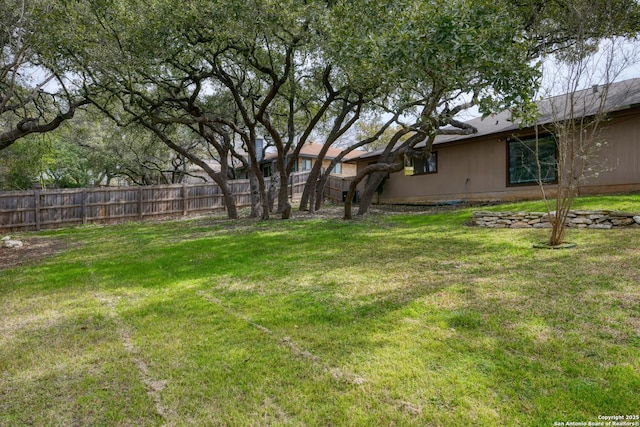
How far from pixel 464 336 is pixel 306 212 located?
1088 centimetres

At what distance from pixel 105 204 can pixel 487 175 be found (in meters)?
14.0

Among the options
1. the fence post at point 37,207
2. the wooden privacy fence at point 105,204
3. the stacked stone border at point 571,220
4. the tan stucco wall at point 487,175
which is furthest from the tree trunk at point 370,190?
the fence post at point 37,207

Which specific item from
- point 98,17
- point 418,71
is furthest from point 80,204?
point 418,71

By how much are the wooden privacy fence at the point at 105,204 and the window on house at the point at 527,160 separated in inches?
441

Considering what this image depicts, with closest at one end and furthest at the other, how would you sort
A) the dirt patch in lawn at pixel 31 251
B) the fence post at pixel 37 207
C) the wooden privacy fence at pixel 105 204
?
the dirt patch in lawn at pixel 31 251, the wooden privacy fence at pixel 105 204, the fence post at pixel 37 207

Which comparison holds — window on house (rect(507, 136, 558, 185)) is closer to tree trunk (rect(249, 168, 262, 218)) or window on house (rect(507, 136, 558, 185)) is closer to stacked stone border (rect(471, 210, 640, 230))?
stacked stone border (rect(471, 210, 640, 230))

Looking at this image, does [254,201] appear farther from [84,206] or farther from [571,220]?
[571,220]

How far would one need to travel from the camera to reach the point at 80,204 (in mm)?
13984

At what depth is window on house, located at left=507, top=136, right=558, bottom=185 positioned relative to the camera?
37.6ft

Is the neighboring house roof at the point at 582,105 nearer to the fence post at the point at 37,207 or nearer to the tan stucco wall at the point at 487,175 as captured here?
the tan stucco wall at the point at 487,175

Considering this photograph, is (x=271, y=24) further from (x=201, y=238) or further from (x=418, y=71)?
(x=201, y=238)

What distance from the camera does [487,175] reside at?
13062 millimetres

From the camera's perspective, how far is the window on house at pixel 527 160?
1147 cm

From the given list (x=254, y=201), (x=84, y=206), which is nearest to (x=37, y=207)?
(x=84, y=206)
